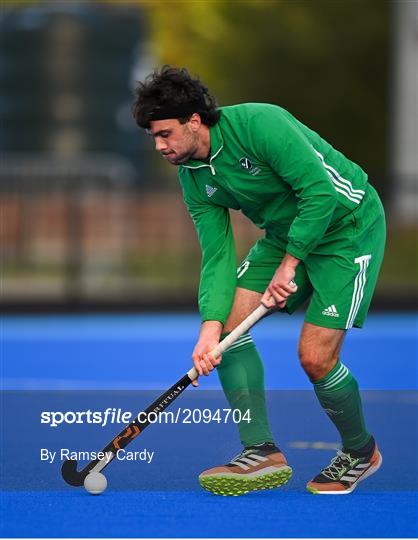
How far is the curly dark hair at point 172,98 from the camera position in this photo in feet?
18.6

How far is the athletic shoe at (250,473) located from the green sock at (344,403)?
282 millimetres

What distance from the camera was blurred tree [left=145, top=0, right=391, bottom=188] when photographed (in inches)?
1040

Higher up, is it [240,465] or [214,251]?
[214,251]

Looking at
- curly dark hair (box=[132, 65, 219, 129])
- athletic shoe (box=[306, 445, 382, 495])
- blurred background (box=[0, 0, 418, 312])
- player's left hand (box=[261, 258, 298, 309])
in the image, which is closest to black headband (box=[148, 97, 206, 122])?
curly dark hair (box=[132, 65, 219, 129])

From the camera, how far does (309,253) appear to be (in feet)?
19.5

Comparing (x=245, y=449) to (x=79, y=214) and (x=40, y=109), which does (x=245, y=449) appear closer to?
(x=79, y=214)

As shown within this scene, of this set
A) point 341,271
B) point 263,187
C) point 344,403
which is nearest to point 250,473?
point 344,403

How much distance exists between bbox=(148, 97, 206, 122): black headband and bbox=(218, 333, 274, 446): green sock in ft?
3.08

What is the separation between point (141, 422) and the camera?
19.6 feet

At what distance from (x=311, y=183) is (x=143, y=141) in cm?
2092

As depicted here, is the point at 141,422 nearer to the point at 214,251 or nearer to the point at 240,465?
the point at 240,465

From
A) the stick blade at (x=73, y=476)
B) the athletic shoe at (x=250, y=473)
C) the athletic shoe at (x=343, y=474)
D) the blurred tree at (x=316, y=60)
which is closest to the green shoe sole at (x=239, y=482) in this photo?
the athletic shoe at (x=250, y=473)

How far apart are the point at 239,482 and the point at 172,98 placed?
1516 mm

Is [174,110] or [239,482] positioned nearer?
[174,110]
